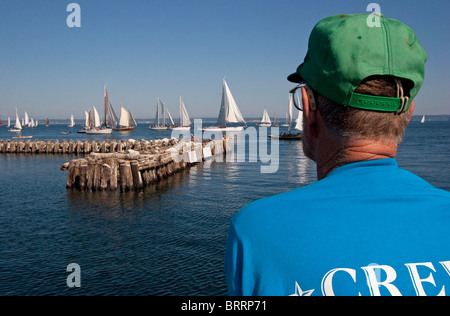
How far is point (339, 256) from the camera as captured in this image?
1.04 metres

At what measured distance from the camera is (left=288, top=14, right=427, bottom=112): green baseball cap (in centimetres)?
128

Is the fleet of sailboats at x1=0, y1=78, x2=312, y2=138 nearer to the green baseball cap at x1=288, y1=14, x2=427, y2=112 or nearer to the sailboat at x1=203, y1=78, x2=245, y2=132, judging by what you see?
the sailboat at x1=203, y1=78, x2=245, y2=132

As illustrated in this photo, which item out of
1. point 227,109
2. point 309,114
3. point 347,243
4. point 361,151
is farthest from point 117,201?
point 227,109

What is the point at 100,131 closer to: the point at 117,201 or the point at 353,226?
the point at 117,201

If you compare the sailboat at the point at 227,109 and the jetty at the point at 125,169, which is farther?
the sailboat at the point at 227,109

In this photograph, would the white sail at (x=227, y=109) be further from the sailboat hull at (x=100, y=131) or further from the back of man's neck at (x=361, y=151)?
the back of man's neck at (x=361, y=151)

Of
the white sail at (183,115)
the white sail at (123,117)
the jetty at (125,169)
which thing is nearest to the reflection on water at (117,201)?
the jetty at (125,169)

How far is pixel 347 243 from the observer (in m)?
1.04

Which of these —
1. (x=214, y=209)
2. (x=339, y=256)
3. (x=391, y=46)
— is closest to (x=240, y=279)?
(x=339, y=256)

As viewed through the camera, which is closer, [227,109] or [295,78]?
[295,78]

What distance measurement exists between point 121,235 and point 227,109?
70.1m

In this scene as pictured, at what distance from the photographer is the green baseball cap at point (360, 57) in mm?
1275

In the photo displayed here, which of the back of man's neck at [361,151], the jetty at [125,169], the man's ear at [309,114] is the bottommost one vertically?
the jetty at [125,169]
